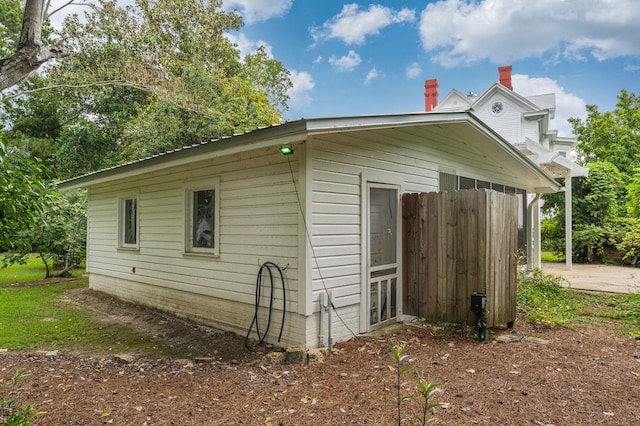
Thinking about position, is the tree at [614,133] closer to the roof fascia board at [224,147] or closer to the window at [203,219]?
the window at [203,219]

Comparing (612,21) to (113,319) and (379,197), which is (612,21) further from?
(113,319)

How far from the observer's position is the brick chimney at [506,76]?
20.0 metres

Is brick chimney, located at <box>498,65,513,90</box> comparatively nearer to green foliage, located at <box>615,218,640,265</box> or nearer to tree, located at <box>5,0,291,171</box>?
green foliage, located at <box>615,218,640,265</box>

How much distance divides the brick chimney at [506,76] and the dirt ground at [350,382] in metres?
18.0

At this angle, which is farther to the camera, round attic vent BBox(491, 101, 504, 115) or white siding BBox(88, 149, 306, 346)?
round attic vent BBox(491, 101, 504, 115)

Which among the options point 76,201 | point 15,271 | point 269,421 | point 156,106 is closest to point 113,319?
point 269,421

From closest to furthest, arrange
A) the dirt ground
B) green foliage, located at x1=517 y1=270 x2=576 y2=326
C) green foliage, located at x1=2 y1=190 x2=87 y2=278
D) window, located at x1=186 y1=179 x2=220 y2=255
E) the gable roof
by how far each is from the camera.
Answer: the dirt ground
the gable roof
green foliage, located at x1=517 y1=270 x2=576 y2=326
window, located at x1=186 y1=179 x2=220 y2=255
green foliage, located at x1=2 y1=190 x2=87 y2=278

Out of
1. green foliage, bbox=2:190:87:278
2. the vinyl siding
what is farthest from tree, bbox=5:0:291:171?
the vinyl siding

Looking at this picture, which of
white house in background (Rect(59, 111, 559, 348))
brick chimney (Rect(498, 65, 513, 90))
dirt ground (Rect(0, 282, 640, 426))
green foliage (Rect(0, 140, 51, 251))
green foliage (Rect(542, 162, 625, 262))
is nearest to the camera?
green foliage (Rect(0, 140, 51, 251))

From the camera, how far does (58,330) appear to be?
5.81 meters

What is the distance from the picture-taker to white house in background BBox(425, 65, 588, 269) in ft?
36.7

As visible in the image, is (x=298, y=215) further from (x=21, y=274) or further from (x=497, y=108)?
(x=497, y=108)

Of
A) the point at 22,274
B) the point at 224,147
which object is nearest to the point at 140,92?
the point at 22,274

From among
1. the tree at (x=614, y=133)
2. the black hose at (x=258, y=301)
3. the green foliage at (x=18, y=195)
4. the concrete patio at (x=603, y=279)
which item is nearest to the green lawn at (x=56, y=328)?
the green foliage at (x=18, y=195)
